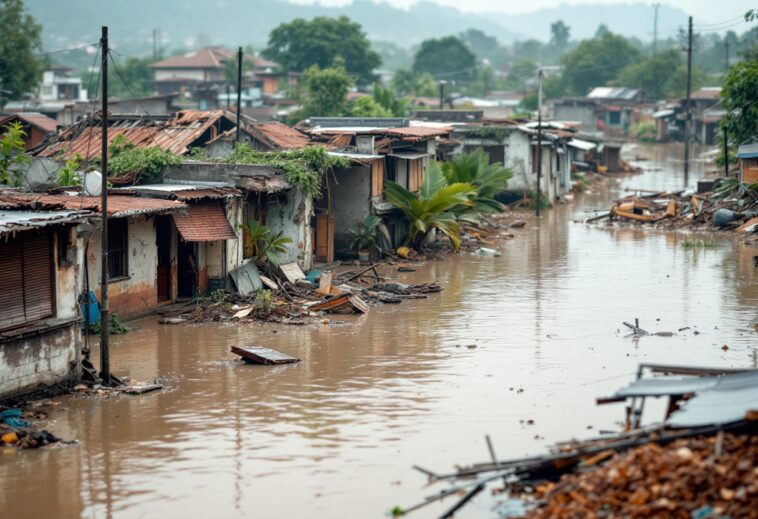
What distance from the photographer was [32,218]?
1498cm

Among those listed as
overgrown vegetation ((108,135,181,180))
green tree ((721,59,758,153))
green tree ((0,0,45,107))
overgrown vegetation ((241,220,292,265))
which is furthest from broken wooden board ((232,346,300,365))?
green tree ((0,0,45,107))

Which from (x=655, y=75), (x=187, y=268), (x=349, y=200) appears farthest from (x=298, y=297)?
(x=655, y=75)

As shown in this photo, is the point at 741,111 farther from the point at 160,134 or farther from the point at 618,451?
the point at 618,451

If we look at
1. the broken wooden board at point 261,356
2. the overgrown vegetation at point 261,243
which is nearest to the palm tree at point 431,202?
the overgrown vegetation at point 261,243

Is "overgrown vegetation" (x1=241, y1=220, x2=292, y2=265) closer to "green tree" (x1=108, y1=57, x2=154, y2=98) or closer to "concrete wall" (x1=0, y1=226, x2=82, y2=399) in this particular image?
"concrete wall" (x1=0, y1=226, x2=82, y2=399)

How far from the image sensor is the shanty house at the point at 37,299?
1465cm

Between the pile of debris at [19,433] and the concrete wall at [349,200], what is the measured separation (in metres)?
15.6

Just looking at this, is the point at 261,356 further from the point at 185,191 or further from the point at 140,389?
the point at 185,191

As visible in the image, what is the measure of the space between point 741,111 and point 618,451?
103 feet

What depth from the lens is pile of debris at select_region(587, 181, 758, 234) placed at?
34875mm

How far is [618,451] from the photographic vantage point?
1016 cm

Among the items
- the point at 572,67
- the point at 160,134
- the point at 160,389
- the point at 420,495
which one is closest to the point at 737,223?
the point at 160,134

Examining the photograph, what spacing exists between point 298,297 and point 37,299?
28.0 feet

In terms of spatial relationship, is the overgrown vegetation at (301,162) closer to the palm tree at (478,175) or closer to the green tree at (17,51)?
the palm tree at (478,175)
